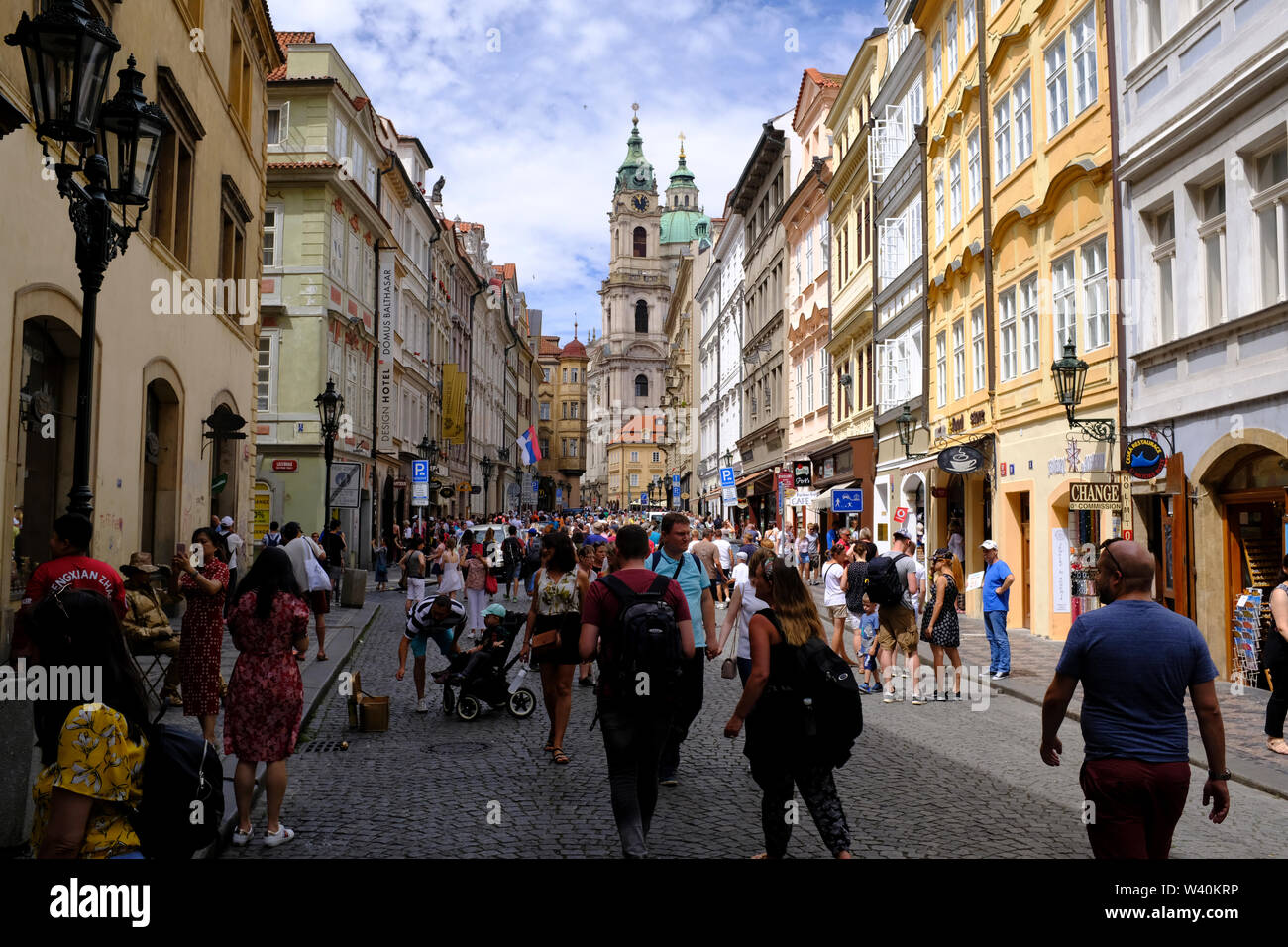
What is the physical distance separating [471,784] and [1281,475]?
10.0 metres

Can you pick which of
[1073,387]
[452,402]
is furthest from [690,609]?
[452,402]

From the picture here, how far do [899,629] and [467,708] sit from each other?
15.8 feet

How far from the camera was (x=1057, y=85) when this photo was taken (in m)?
18.3

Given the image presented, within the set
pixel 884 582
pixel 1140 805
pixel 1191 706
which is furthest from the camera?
pixel 884 582

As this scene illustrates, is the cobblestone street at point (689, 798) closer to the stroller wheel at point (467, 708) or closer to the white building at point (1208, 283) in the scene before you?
the stroller wheel at point (467, 708)

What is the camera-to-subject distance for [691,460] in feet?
259

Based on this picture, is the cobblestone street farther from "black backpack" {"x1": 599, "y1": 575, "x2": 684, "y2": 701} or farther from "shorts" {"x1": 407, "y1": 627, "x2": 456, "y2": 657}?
"black backpack" {"x1": 599, "y1": 575, "x2": 684, "y2": 701}

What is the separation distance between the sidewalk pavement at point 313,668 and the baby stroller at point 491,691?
1435mm

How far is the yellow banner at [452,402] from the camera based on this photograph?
47625 millimetres

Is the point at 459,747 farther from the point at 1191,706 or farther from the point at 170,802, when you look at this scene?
the point at 1191,706

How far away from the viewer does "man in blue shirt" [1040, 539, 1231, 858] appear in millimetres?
4414

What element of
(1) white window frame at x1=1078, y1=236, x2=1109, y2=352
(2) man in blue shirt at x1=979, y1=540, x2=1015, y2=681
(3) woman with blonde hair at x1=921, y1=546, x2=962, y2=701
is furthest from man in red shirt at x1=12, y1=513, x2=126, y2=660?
(1) white window frame at x1=1078, y1=236, x2=1109, y2=352
